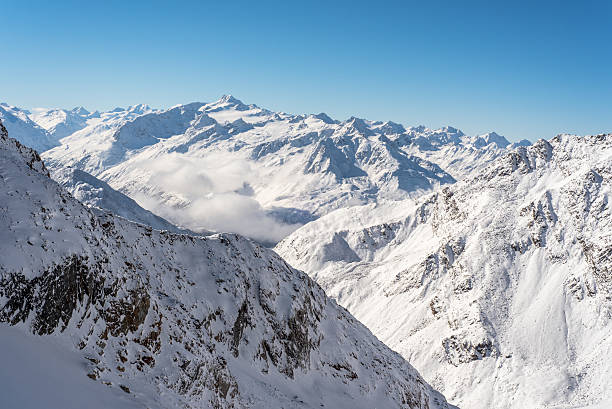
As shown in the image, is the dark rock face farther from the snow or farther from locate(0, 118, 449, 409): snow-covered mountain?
the snow

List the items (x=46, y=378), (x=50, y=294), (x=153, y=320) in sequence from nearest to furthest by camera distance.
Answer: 1. (x=46, y=378)
2. (x=50, y=294)
3. (x=153, y=320)

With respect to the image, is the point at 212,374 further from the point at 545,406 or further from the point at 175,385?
the point at 545,406

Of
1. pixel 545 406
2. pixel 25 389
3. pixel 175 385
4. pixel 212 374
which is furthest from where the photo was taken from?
pixel 545 406

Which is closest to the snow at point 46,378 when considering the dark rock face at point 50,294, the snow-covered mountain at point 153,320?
the snow-covered mountain at point 153,320

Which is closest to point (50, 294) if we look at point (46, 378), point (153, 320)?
point (46, 378)

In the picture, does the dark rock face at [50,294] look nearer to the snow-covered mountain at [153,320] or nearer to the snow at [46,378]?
the snow-covered mountain at [153,320]

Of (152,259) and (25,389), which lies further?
(152,259)

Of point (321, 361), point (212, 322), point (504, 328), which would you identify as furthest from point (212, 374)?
point (504, 328)

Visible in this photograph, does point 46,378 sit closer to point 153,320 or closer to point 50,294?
point 50,294

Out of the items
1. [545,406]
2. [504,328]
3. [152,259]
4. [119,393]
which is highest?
[504,328]
